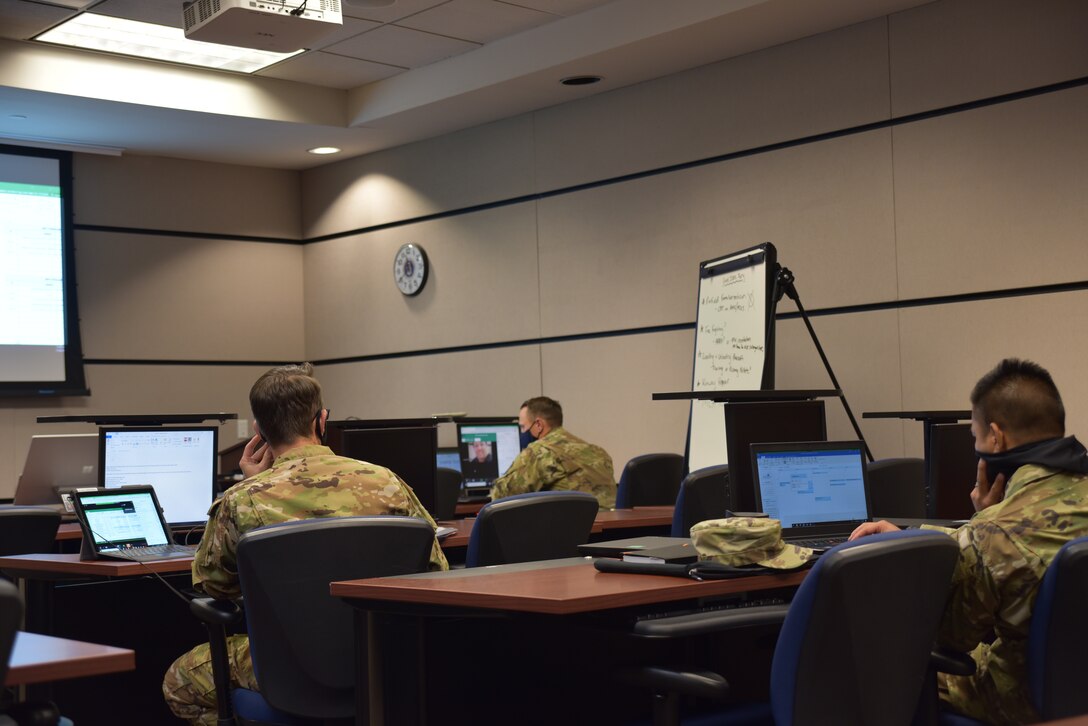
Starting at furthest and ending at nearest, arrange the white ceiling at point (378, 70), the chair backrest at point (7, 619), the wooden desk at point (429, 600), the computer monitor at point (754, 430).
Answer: the white ceiling at point (378, 70)
the computer monitor at point (754, 430)
the wooden desk at point (429, 600)
the chair backrest at point (7, 619)

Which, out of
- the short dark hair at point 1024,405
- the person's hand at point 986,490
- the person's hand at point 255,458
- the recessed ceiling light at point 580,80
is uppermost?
the recessed ceiling light at point 580,80

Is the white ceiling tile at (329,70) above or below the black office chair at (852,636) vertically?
above

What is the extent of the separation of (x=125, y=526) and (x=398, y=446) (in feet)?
3.57

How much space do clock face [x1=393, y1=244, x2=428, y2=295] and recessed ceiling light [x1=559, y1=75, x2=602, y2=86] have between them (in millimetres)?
1911

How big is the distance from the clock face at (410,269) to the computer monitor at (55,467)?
3.69m

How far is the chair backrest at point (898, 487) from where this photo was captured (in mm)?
4621

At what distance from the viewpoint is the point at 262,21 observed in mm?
5379

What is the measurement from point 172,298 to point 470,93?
2951 millimetres

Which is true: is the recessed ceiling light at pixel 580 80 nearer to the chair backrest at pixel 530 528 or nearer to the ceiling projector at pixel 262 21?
the ceiling projector at pixel 262 21

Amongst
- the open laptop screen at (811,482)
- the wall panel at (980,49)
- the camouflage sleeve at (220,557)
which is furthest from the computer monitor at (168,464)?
the wall panel at (980,49)

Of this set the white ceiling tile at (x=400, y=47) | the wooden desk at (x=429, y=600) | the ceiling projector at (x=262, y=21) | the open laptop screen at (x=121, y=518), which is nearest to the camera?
the wooden desk at (x=429, y=600)

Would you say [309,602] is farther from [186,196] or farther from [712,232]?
[186,196]

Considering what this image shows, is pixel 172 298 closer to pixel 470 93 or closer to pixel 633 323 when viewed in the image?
pixel 470 93

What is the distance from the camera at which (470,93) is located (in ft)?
23.8
